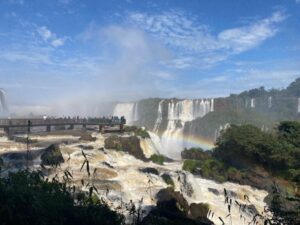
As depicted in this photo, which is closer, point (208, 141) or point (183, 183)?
point (183, 183)

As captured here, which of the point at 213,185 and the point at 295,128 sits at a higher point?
the point at 295,128

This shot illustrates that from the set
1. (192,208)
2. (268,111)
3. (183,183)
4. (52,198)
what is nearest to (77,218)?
(52,198)

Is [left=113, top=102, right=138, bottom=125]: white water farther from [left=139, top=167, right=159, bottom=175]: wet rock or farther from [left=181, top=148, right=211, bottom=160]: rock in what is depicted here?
[left=139, top=167, right=159, bottom=175]: wet rock

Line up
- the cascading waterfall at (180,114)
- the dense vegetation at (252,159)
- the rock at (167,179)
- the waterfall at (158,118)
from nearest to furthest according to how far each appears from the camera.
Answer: the rock at (167,179)
the dense vegetation at (252,159)
the cascading waterfall at (180,114)
the waterfall at (158,118)

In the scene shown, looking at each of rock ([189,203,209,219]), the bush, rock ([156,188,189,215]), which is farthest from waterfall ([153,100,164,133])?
the bush

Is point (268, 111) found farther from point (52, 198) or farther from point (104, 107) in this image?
point (52, 198)

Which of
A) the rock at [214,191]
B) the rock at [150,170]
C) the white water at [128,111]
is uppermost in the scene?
the white water at [128,111]

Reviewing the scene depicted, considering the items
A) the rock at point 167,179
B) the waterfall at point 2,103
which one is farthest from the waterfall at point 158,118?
the rock at point 167,179

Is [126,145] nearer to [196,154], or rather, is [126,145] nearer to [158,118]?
[196,154]

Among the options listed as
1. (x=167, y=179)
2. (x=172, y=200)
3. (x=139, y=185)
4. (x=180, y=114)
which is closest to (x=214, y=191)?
(x=167, y=179)

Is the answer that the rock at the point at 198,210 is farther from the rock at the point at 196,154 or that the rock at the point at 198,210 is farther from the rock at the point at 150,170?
the rock at the point at 196,154
